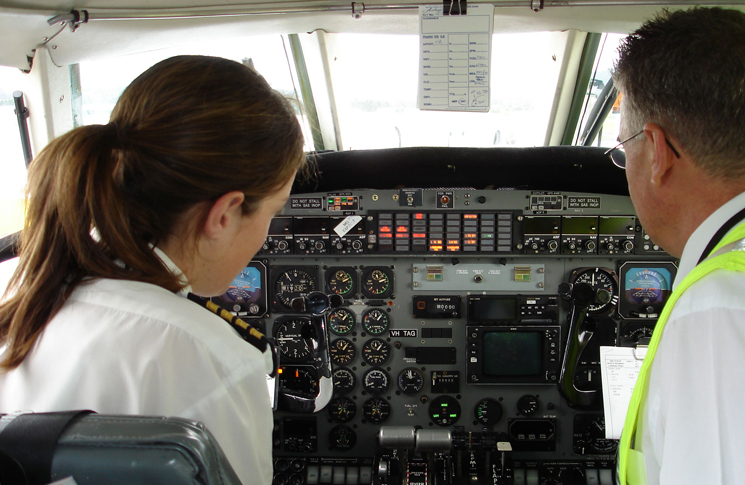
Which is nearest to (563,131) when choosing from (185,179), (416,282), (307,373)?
(416,282)

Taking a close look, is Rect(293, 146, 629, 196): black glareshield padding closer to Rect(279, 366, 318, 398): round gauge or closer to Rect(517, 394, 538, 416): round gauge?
Rect(279, 366, 318, 398): round gauge

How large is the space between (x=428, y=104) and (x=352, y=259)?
134cm

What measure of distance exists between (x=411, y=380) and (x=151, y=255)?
7.82 ft

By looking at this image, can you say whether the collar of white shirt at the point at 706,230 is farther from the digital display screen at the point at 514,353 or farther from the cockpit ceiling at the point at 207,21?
the digital display screen at the point at 514,353

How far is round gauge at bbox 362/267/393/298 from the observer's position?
10.1 ft

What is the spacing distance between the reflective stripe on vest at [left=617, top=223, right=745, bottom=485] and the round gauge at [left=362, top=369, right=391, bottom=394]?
6.35ft

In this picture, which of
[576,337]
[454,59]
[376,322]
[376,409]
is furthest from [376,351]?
[454,59]

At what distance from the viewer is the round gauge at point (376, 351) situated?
3.12 metres

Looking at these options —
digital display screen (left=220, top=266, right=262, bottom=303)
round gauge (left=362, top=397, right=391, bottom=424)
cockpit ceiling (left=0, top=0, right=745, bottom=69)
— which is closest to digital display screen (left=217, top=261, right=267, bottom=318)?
digital display screen (left=220, top=266, right=262, bottom=303)

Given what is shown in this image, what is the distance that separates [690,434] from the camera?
87 cm

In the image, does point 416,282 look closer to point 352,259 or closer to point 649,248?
point 352,259

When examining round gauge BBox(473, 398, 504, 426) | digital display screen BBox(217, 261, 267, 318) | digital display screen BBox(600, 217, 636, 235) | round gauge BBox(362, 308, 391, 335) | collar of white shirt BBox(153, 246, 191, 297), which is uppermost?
digital display screen BBox(600, 217, 636, 235)

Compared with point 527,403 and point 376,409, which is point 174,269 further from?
point 527,403

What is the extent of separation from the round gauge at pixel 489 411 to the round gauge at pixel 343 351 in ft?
2.56
